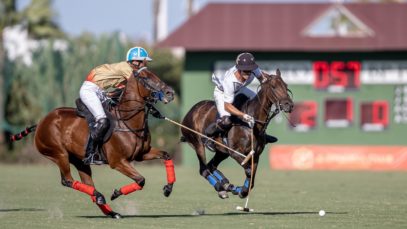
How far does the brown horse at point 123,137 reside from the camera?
579 inches

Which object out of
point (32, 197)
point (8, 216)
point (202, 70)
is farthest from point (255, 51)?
point (8, 216)

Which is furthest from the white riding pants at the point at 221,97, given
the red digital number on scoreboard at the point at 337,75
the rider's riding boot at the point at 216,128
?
the red digital number on scoreboard at the point at 337,75

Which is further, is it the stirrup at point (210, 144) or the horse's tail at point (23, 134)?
the stirrup at point (210, 144)

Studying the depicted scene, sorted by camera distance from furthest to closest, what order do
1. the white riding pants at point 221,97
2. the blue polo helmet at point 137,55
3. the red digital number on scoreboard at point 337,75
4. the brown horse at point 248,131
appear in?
1. the red digital number on scoreboard at point 337,75
2. the white riding pants at point 221,97
3. the brown horse at point 248,131
4. the blue polo helmet at point 137,55

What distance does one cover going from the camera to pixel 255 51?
114 feet

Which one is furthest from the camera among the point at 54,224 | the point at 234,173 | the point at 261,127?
the point at 234,173

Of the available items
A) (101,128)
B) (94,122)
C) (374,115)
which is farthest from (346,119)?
(101,128)

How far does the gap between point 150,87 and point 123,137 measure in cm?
84

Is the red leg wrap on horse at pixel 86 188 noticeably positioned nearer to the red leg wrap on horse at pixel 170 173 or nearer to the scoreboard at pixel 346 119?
the red leg wrap on horse at pixel 170 173

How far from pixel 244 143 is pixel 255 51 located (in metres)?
18.2

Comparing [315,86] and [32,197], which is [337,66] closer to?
[315,86]

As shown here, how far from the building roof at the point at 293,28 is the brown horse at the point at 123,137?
63.1 ft

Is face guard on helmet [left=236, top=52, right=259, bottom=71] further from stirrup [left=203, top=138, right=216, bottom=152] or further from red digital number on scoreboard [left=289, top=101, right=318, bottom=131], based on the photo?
red digital number on scoreboard [left=289, top=101, right=318, bottom=131]

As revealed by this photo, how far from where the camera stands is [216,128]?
1723 cm
